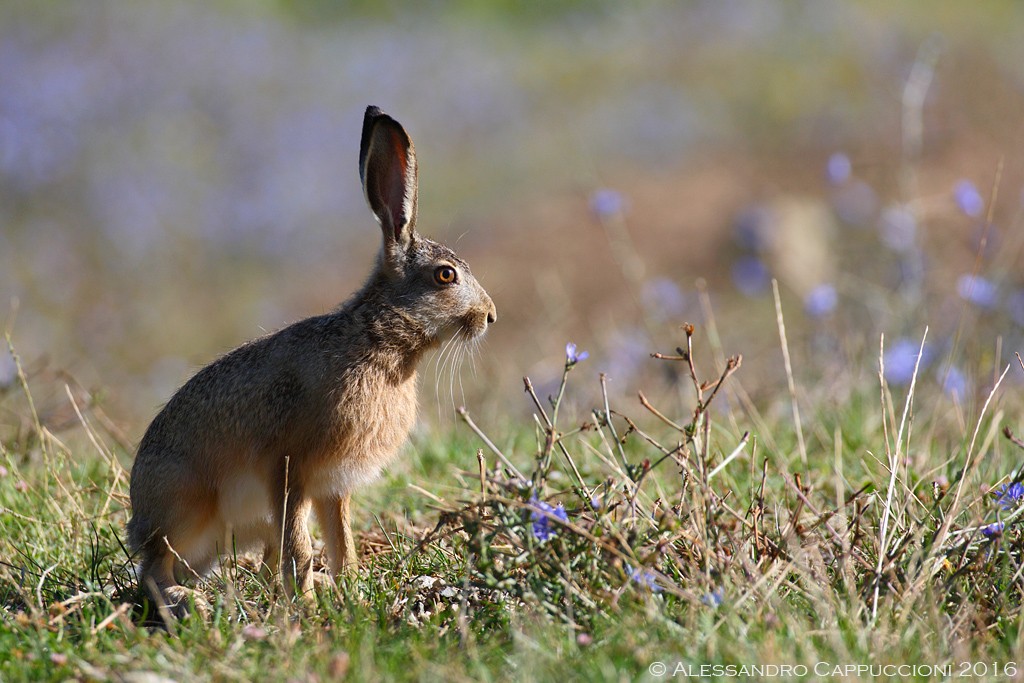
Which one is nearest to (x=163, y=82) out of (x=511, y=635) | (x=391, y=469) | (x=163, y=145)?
(x=163, y=145)

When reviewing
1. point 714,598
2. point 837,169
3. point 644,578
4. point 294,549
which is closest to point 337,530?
point 294,549

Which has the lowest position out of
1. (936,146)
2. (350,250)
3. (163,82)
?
(350,250)

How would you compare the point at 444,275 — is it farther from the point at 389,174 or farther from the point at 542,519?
the point at 542,519

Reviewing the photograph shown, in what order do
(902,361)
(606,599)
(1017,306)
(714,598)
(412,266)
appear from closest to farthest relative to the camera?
1. (714,598)
2. (606,599)
3. (412,266)
4. (902,361)
5. (1017,306)

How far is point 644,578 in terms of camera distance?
3.06 meters

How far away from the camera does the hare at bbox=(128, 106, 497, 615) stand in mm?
3939

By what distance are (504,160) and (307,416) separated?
722 inches

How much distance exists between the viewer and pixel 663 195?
18453 mm

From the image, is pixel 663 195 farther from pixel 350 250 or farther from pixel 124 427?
pixel 124 427

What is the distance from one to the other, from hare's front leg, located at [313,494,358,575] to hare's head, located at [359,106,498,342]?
0.73m

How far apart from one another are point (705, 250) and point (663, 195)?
311 cm

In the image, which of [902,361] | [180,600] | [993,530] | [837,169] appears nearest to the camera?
[993,530]

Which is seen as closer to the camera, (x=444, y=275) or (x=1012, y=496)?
(x=1012, y=496)

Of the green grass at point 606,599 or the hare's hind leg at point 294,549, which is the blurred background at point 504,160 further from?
the green grass at point 606,599
